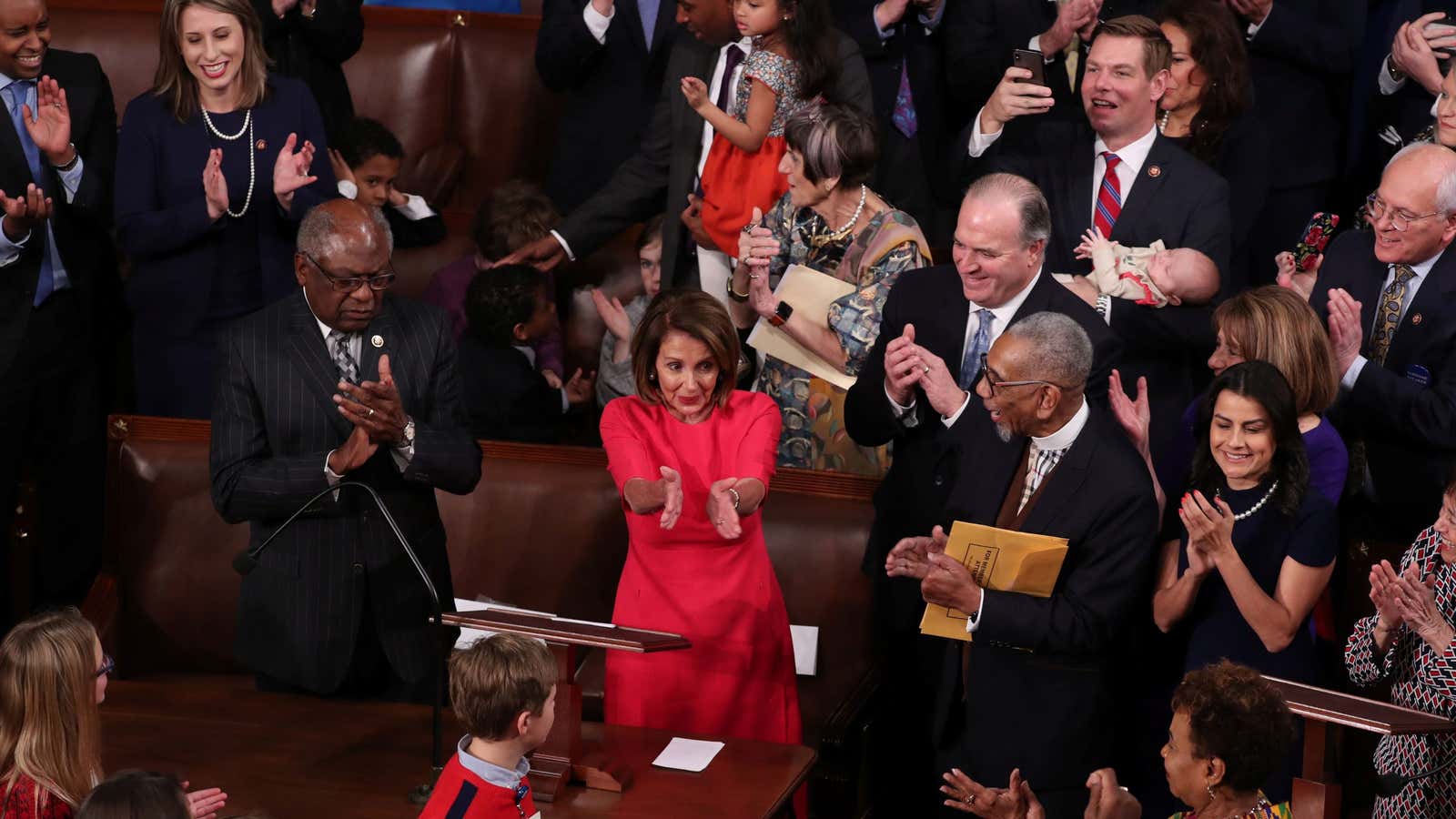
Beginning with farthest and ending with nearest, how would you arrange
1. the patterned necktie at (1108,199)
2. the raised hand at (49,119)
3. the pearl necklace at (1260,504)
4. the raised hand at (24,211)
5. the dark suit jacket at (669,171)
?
1. the dark suit jacket at (669,171)
2. the raised hand at (49,119)
3. the raised hand at (24,211)
4. the patterned necktie at (1108,199)
5. the pearl necklace at (1260,504)

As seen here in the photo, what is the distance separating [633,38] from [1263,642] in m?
3.36

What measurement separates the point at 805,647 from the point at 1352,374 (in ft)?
5.53

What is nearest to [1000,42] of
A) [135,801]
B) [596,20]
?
[596,20]

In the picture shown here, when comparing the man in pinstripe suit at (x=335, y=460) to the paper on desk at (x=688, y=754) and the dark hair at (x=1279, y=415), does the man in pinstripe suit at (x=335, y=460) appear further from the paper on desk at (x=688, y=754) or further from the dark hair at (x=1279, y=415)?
the dark hair at (x=1279, y=415)

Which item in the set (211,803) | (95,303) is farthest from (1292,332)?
(95,303)

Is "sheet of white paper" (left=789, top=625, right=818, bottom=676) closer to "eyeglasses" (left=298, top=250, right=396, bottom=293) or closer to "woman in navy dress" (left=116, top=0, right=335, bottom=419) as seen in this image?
"eyeglasses" (left=298, top=250, right=396, bottom=293)

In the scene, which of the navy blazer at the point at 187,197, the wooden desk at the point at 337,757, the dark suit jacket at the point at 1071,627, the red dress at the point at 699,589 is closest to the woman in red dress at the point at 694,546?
the red dress at the point at 699,589

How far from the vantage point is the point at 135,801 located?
9.50ft

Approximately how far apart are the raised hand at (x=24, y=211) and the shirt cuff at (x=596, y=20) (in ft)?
6.29

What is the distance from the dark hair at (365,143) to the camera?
240 inches

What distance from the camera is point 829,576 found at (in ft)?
16.8

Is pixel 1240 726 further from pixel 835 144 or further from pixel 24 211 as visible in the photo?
pixel 24 211

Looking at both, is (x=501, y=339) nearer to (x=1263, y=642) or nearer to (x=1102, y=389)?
(x=1102, y=389)

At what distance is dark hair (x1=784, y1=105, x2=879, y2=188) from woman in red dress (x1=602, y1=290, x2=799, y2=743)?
2.64 feet
